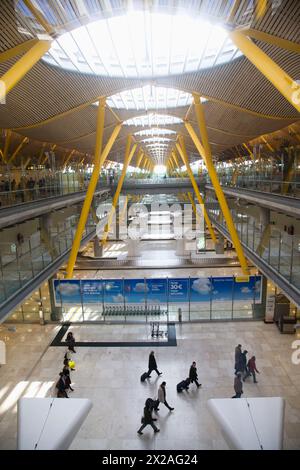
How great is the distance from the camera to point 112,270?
27906 millimetres

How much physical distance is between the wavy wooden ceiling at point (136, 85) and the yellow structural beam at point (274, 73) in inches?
44.8

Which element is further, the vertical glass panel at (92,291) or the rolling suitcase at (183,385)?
the vertical glass panel at (92,291)

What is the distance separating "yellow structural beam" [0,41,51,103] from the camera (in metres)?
9.19

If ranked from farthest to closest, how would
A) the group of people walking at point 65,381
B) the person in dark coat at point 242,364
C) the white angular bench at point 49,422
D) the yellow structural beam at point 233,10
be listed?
1. the person in dark coat at point 242,364
2. the group of people walking at point 65,381
3. the yellow structural beam at point 233,10
4. the white angular bench at point 49,422

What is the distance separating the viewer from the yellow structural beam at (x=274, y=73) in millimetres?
8984

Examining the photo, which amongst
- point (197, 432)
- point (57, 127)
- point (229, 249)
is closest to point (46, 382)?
point (197, 432)

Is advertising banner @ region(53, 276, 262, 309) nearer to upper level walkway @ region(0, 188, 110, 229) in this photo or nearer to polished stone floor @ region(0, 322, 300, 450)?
polished stone floor @ region(0, 322, 300, 450)

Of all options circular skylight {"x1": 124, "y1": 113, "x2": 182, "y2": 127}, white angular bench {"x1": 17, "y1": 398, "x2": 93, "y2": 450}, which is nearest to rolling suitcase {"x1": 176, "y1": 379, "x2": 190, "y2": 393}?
white angular bench {"x1": 17, "y1": 398, "x2": 93, "y2": 450}

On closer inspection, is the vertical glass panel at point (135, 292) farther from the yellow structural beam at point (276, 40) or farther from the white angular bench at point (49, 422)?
the yellow structural beam at point (276, 40)

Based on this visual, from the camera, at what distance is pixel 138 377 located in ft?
41.6

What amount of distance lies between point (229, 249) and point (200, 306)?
17.3 m

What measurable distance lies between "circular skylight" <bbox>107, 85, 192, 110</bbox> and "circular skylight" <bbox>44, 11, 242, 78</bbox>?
282 inches

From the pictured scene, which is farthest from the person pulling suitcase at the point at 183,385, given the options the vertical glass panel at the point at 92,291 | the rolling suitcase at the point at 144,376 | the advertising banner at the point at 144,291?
the vertical glass panel at the point at 92,291
